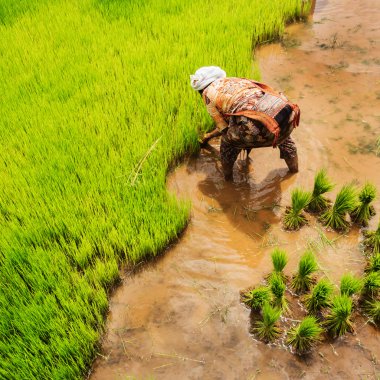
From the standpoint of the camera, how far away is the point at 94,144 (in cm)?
304

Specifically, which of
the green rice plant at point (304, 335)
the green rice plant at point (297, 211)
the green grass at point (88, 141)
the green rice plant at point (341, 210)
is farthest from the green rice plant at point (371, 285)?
the green grass at point (88, 141)

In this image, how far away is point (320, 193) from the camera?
2.57 meters

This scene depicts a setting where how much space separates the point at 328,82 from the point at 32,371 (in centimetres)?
350

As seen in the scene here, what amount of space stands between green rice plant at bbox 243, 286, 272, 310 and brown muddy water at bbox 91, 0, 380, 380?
0.08m

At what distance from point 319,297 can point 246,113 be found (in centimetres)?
118

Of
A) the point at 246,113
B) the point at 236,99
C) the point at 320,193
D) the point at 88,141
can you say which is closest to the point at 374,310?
the point at 320,193

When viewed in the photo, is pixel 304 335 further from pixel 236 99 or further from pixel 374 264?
pixel 236 99

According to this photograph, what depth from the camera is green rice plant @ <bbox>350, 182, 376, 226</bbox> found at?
244cm

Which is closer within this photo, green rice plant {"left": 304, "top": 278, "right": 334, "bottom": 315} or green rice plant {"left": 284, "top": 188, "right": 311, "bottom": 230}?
green rice plant {"left": 304, "top": 278, "right": 334, "bottom": 315}

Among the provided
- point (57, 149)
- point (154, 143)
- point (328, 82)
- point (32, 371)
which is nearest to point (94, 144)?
point (57, 149)

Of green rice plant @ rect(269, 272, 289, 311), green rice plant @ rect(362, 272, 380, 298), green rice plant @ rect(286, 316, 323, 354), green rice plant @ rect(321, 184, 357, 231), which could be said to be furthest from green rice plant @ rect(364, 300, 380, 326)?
green rice plant @ rect(321, 184, 357, 231)

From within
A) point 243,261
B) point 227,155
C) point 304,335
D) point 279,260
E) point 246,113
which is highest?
point 246,113

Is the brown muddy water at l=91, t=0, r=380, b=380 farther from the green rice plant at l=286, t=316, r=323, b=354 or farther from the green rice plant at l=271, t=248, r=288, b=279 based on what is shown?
the green rice plant at l=271, t=248, r=288, b=279

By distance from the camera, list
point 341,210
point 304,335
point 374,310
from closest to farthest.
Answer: point 304,335
point 374,310
point 341,210
